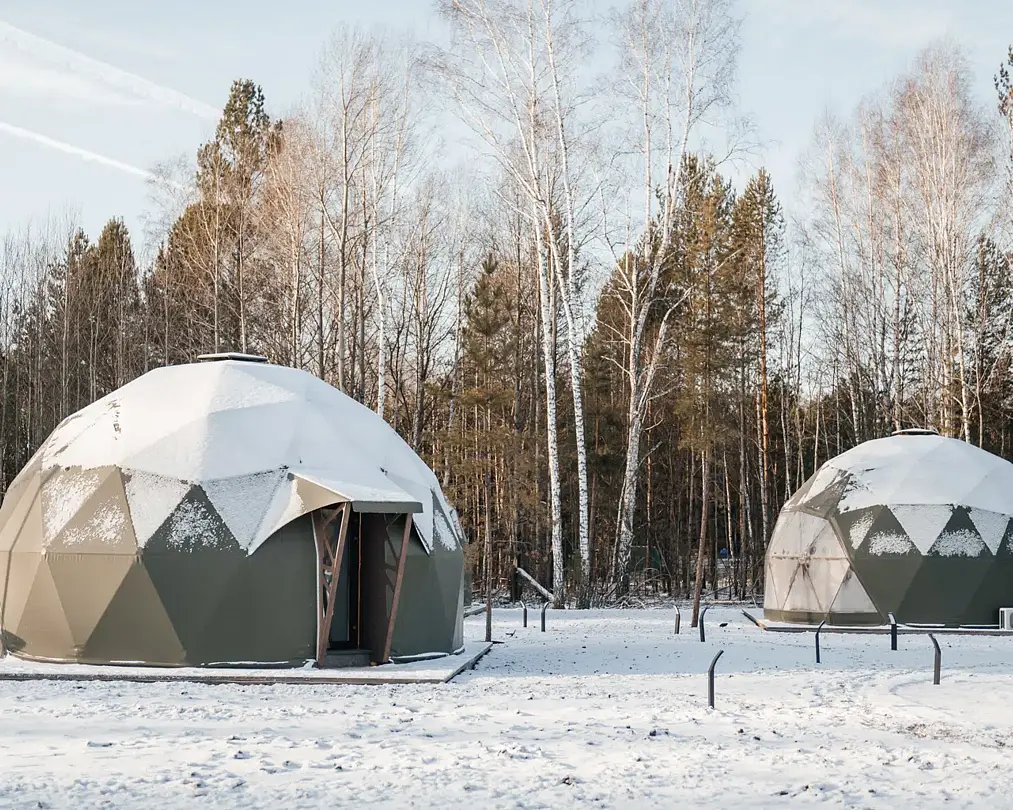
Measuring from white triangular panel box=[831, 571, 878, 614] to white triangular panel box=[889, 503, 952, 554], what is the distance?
1228mm

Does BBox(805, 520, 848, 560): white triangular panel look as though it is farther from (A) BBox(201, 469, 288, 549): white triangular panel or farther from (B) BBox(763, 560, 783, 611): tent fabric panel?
(A) BBox(201, 469, 288, 549): white triangular panel

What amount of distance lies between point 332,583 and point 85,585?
2.95 meters

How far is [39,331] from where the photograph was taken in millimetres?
39344

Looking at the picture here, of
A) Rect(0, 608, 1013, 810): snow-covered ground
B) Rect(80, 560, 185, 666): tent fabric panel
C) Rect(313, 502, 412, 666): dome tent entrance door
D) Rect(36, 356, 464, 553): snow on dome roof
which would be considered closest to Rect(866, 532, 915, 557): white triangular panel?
Rect(0, 608, 1013, 810): snow-covered ground

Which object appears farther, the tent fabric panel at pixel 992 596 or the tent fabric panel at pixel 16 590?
the tent fabric panel at pixel 992 596

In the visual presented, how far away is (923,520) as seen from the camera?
67.1 feet

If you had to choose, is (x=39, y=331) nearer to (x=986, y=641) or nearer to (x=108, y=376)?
(x=108, y=376)

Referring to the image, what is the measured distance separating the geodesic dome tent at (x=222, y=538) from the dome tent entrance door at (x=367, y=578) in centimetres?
2

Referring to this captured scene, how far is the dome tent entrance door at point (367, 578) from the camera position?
1366 cm

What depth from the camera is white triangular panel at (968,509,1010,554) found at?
20.4 meters

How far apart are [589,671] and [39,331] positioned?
31.0 m

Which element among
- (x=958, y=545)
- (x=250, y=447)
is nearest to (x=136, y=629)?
(x=250, y=447)

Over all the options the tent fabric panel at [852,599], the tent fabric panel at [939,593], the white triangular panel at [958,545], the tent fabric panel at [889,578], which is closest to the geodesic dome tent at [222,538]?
the tent fabric panel at [852,599]

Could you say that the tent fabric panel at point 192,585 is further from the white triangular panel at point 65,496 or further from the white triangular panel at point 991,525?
the white triangular panel at point 991,525
